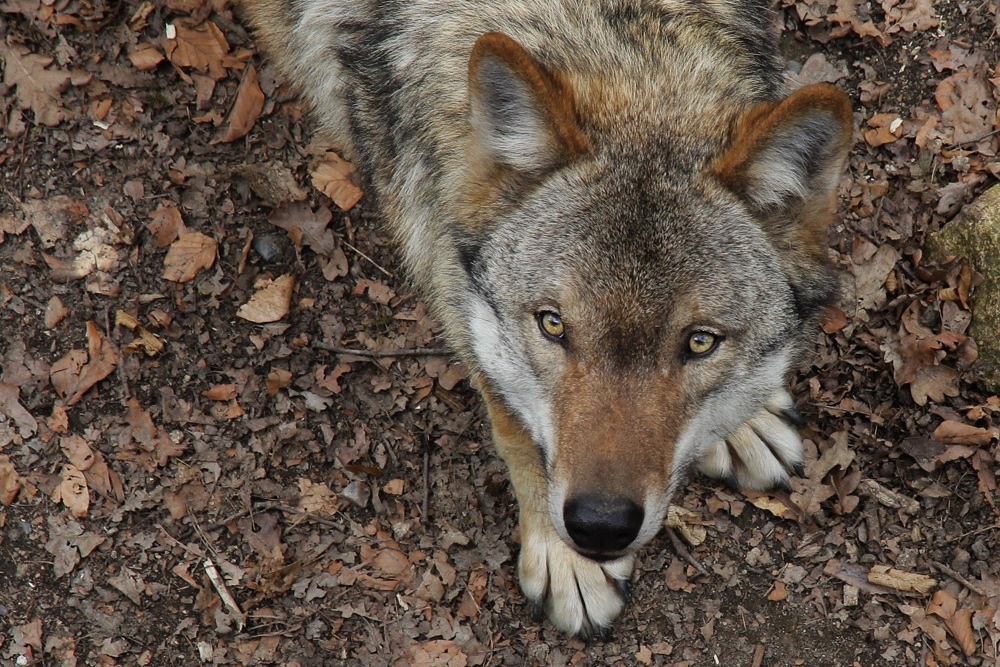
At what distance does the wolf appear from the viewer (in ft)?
12.4

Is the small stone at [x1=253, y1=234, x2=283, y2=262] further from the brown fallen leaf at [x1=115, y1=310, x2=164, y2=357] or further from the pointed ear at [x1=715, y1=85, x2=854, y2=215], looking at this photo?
the pointed ear at [x1=715, y1=85, x2=854, y2=215]

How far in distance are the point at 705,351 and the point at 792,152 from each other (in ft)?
3.18

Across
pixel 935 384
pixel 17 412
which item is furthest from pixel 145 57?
pixel 935 384

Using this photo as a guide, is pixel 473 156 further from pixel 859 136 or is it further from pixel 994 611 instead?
pixel 994 611

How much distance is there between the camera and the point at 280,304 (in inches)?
237

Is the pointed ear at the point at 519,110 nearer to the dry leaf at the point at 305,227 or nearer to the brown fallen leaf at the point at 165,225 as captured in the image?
the dry leaf at the point at 305,227

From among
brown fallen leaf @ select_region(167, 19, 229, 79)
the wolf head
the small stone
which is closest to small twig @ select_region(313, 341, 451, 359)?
the small stone

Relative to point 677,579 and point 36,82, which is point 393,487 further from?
point 36,82

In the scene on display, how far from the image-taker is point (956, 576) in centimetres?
539

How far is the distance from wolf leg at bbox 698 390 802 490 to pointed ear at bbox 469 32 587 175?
2.49 m

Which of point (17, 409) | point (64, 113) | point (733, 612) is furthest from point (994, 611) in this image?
point (64, 113)

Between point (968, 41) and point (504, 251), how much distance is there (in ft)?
15.2

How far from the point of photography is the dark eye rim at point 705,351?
3961 mm

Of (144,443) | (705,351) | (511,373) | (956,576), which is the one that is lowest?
(956,576)
